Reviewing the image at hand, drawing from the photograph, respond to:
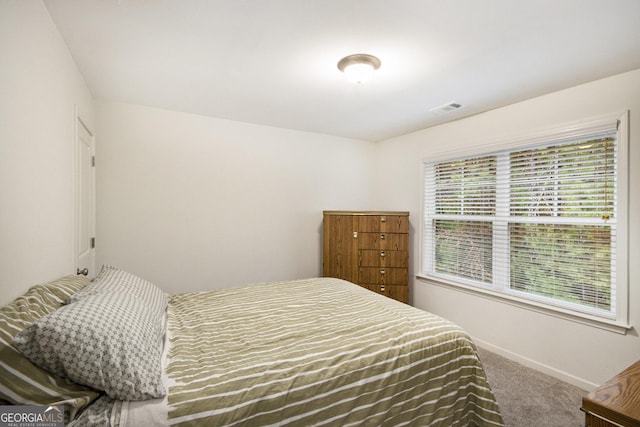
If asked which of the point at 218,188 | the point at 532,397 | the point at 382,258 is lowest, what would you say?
the point at 532,397

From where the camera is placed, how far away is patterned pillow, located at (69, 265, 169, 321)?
148 cm

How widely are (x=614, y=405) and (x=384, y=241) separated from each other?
8.99 ft

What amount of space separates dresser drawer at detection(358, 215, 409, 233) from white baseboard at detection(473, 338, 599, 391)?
1.43 metres

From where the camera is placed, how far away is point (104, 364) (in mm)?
995

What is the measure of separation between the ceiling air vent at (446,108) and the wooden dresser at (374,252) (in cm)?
120

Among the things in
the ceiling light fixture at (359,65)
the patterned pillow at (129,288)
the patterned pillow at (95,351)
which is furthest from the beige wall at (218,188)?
the ceiling light fixture at (359,65)

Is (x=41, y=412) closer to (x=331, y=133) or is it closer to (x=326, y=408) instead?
(x=326, y=408)

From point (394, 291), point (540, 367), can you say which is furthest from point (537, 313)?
point (394, 291)

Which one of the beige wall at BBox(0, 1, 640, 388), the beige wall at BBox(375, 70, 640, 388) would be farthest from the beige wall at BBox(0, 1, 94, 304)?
the beige wall at BBox(375, 70, 640, 388)

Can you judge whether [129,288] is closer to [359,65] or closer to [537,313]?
[359,65]

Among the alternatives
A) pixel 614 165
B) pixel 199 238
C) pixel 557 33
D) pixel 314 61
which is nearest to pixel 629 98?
pixel 614 165

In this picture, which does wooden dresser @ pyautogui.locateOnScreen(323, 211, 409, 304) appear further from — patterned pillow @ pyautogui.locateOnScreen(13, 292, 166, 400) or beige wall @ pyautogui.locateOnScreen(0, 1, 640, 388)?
patterned pillow @ pyautogui.locateOnScreen(13, 292, 166, 400)

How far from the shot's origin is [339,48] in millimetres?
1874

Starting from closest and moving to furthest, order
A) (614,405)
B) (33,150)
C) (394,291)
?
(614,405) < (33,150) < (394,291)
